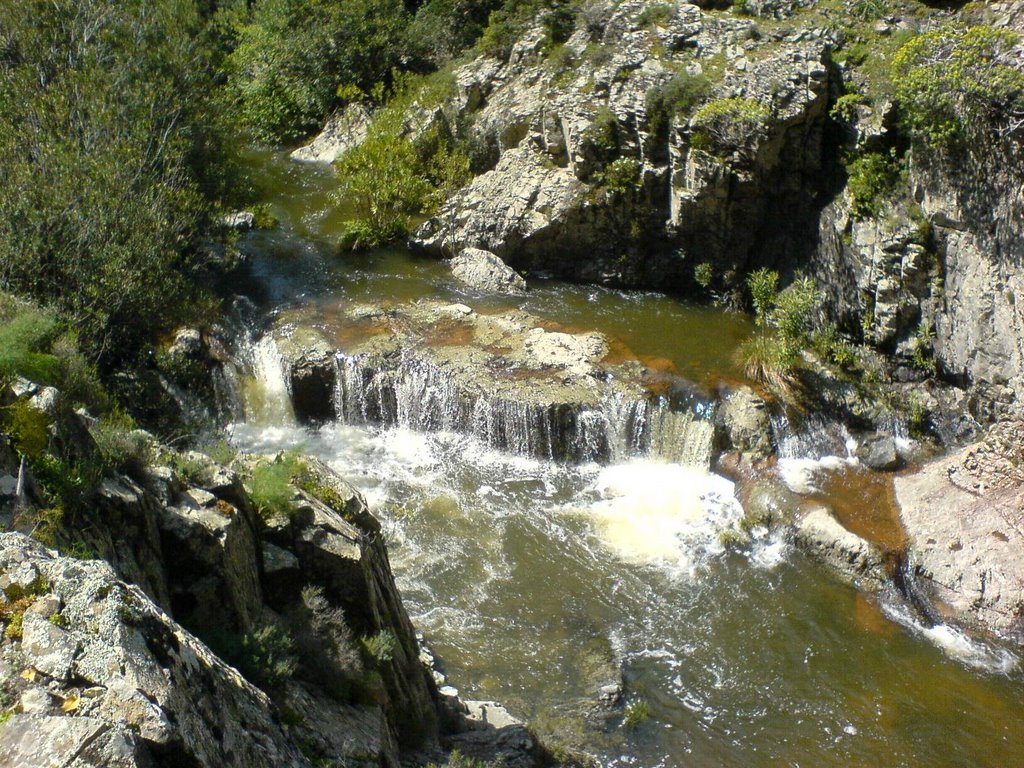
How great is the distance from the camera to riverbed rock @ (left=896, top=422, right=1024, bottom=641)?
10.4 meters

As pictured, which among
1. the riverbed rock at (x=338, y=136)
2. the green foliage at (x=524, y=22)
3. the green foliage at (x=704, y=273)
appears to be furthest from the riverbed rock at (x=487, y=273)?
the riverbed rock at (x=338, y=136)

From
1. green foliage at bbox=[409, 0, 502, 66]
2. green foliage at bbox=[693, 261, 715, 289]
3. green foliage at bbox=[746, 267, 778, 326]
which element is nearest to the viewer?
green foliage at bbox=[746, 267, 778, 326]

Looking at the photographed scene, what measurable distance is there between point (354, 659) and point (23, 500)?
97.0 inches

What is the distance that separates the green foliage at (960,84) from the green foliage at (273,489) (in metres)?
10.9

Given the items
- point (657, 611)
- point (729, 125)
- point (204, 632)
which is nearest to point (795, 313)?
point (729, 125)

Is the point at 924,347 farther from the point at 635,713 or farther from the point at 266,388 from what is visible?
the point at 266,388

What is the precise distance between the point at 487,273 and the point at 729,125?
531cm

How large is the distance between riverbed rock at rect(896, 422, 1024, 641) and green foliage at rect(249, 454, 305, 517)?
8.35 meters

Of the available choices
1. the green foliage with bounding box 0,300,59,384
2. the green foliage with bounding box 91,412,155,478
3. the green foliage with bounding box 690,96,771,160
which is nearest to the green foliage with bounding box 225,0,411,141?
the green foliage with bounding box 690,96,771,160

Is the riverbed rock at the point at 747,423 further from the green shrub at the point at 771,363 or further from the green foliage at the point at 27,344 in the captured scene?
the green foliage at the point at 27,344

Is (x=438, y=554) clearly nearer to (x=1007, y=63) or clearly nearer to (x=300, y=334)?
(x=300, y=334)

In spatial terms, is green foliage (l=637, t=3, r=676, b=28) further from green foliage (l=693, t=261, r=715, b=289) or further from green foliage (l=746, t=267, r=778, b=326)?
green foliage (l=746, t=267, r=778, b=326)

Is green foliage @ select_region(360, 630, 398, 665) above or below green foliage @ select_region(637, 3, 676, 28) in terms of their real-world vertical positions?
below

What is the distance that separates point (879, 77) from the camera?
14.6 meters
